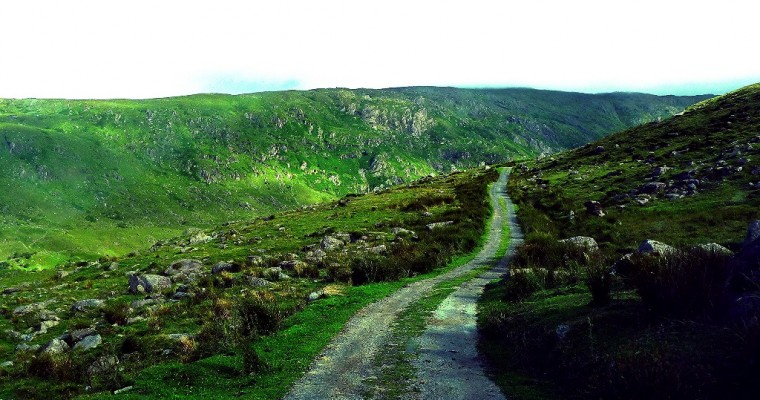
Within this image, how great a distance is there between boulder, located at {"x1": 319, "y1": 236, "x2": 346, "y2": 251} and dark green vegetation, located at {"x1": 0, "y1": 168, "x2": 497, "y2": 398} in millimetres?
105

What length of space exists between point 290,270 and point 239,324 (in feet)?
49.4

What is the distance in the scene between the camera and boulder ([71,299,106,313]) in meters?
27.4

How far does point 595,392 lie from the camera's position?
10172 millimetres

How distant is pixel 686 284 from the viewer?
11945 mm

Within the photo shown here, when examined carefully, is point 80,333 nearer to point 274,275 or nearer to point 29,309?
point 29,309

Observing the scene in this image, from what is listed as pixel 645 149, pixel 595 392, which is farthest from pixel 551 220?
pixel 645 149

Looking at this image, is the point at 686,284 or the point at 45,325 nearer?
the point at 686,284

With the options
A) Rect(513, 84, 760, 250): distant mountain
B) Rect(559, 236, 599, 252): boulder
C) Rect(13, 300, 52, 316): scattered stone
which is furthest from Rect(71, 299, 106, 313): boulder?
Rect(513, 84, 760, 250): distant mountain

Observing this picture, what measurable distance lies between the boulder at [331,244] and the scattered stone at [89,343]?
2260cm

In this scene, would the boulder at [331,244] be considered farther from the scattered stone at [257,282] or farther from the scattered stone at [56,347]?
the scattered stone at [56,347]

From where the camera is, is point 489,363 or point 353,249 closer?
point 489,363


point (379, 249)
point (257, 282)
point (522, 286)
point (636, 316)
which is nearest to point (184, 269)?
point (257, 282)

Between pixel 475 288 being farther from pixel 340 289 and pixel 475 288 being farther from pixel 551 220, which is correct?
pixel 551 220

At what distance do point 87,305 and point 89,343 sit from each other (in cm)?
983
